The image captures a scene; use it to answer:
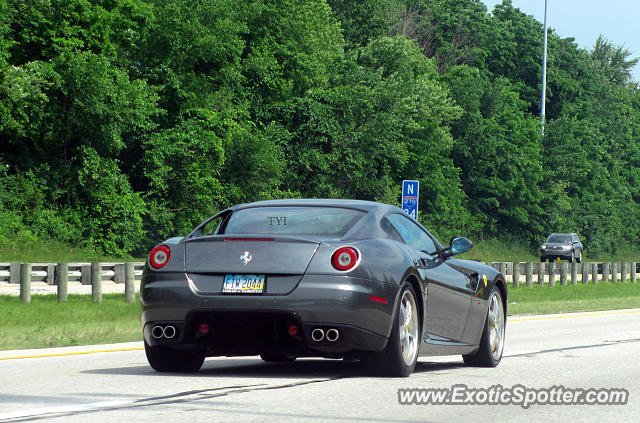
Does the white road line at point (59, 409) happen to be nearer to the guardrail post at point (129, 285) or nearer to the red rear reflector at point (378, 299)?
the red rear reflector at point (378, 299)

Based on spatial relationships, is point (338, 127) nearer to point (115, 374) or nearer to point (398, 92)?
point (398, 92)

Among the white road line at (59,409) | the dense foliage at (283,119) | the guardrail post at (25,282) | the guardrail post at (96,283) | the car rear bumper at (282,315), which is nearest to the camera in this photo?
the white road line at (59,409)

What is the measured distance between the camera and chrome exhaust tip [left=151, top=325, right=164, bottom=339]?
9425 millimetres

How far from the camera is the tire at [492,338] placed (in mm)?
11398

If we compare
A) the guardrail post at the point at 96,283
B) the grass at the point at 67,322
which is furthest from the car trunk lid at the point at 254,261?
the guardrail post at the point at 96,283

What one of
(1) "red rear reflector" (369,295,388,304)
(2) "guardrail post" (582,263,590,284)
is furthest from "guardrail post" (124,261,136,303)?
(2) "guardrail post" (582,263,590,284)

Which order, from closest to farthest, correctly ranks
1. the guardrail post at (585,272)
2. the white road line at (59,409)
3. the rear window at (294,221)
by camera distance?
the white road line at (59,409) → the rear window at (294,221) → the guardrail post at (585,272)

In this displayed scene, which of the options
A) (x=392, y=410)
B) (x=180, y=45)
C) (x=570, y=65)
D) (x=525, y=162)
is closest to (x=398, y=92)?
(x=180, y=45)

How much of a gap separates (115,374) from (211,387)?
4.82ft

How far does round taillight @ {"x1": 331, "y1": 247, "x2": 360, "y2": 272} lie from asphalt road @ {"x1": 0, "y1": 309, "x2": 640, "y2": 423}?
2.93 feet

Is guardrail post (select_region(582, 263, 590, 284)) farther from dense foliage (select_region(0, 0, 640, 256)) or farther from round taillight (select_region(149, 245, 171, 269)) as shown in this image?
Result: round taillight (select_region(149, 245, 171, 269))

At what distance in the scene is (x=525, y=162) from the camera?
78.2 meters

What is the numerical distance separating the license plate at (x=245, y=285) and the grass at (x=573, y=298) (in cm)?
1599

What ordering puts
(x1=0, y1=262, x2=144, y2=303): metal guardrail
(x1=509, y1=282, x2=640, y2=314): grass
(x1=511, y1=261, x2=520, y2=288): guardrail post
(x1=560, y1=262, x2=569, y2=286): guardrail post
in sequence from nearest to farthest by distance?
(x1=0, y1=262, x2=144, y2=303): metal guardrail
(x1=509, y1=282, x2=640, y2=314): grass
(x1=511, y1=261, x2=520, y2=288): guardrail post
(x1=560, y1=262, x2=569, y2=286): guardrail post
